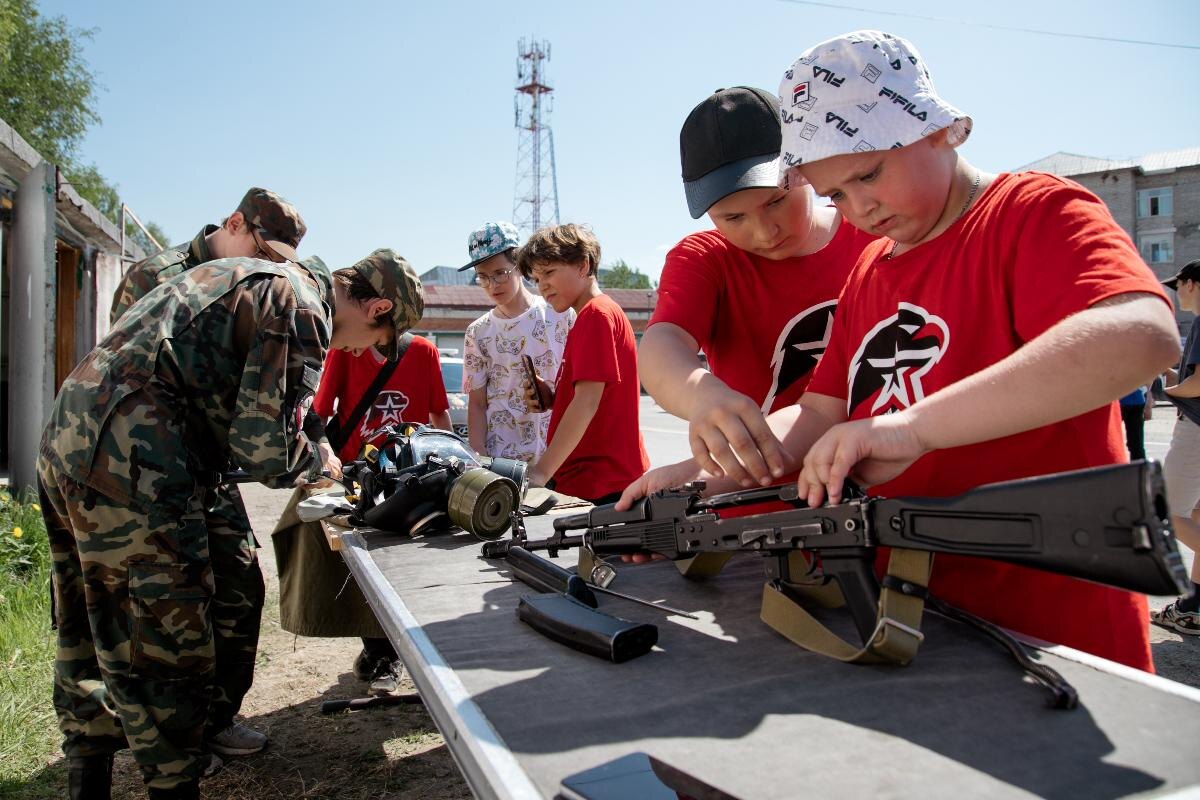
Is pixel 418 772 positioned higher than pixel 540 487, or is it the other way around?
pixel 540 487

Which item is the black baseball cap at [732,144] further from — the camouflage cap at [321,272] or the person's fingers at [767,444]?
the camouflage cap at [321,272]

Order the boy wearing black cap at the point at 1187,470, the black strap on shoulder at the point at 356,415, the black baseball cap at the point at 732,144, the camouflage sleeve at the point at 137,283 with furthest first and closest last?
the boy wearing black cap at the point at 1187,470, the black strap on shoulder at the point at 356,415, the camouflage sleeve at the point at 137,283, the black baseball cap at the point at 732,144

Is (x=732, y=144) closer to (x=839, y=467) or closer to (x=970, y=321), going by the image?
(x=970, y=321)

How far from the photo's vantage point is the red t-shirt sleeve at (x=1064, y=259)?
124 cm

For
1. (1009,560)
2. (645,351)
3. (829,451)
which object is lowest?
(1009,560)

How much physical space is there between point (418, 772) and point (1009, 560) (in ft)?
9.03

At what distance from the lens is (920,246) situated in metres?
1.63

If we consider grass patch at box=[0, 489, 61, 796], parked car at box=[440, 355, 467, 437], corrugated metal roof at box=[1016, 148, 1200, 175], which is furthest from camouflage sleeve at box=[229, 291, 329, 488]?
corrugated metal roof at box=[1016, 148, 1200, 175]

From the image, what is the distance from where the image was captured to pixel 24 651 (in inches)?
158

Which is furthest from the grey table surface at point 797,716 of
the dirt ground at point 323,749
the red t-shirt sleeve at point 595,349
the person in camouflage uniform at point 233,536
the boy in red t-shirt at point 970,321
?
the red t-shirt sleeve at point 595,349

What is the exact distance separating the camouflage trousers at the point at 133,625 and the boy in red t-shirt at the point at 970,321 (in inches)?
A: 76.8

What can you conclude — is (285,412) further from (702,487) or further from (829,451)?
(829,451)

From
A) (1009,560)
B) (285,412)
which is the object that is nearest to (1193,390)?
(1009,560)

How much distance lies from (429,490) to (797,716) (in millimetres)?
1929
